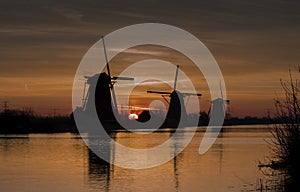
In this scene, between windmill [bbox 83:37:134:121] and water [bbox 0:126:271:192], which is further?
windmill [bbox 83:37:134:121]

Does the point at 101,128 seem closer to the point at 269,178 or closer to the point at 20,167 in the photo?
the point at 20,167

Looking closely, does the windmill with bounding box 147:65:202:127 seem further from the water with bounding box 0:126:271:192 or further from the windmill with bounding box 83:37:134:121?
the water with bounding box 0:126:271:192

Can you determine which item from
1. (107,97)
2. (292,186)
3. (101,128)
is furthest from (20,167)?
(101,128)

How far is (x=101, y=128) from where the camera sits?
134m

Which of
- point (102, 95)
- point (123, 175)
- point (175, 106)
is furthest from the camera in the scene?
point (175, 106)

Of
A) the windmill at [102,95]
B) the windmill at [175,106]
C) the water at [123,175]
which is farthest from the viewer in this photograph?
the windmill at [175,106]

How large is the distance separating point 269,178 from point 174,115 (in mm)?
138383

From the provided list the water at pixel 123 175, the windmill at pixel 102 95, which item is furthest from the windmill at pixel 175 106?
the water at pixel 123 175

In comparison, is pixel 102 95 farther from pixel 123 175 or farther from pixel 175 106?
pixel 123 175

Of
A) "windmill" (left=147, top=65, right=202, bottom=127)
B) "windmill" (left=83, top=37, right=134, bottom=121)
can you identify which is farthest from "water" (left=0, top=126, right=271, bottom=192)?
"windmill" (left=147, top=65, right=202, bottom=127)

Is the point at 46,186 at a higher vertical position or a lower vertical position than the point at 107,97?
lower

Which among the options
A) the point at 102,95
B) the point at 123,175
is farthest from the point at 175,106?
the point at 123,175

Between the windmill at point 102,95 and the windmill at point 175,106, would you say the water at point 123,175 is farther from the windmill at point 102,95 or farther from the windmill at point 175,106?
the windmill at point 175,106

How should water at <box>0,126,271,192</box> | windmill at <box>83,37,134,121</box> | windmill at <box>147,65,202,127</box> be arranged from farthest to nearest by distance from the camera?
windmill at <box>147,65,202,127</box>
windmill at <box>83,37,134,121</box>
water at <box>0,126,271,192</box>
